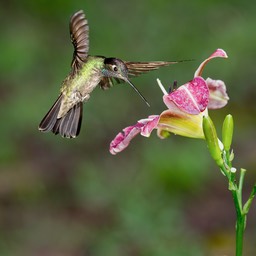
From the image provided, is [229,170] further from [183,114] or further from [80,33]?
[80,33]

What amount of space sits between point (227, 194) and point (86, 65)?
4.25 metres

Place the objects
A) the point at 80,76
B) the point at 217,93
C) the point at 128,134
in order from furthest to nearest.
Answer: the point at 217,93
the point at 128,134
the point at 80,76

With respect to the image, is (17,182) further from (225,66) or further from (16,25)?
(16,25)

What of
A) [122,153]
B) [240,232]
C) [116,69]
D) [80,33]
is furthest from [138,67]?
[122,153]

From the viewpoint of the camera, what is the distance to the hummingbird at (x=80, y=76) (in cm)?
188

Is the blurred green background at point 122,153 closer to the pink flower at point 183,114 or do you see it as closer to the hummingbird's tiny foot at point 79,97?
the pink flower at point 183,114

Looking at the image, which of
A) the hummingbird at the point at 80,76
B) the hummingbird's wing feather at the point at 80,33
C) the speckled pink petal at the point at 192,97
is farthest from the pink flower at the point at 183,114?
the hummingbird's wing feather at the point at 80,33

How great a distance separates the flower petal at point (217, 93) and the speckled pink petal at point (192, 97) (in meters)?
0.24

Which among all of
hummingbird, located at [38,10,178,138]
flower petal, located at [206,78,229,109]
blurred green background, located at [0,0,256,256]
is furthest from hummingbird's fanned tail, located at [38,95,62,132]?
blurred green background, located at [0,0,256,256]

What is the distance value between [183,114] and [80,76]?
1.06 feet

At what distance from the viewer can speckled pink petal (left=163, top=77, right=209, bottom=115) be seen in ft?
6.59

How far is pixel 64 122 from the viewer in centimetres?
204

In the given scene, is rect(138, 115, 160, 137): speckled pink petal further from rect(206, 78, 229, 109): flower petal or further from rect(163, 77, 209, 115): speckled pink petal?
rect(206, 78, 229, 109): flower petal

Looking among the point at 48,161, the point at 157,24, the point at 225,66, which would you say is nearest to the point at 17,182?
the point at 48,161
